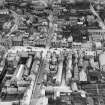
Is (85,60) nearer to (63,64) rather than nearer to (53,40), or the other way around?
(63,64)

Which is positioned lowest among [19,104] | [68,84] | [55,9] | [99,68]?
[19,104]

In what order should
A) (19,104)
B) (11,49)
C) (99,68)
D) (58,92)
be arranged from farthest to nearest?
(11,49) → (99,68) → (58,92) → (19,104)

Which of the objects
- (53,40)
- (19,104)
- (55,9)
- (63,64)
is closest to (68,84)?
(63,64)

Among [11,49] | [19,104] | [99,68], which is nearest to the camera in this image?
[19,104]

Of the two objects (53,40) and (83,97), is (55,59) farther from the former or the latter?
(83,97)

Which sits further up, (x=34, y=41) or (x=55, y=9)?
(x=55, y=9)

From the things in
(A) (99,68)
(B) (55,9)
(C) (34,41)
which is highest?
(B) (55,9)

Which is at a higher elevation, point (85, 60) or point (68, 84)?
point (85, 60)

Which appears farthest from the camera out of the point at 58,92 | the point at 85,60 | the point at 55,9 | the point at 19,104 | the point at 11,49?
the point at 55,9

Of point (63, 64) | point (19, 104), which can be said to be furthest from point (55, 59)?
point (19, 104)

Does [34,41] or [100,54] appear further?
[34,41]
